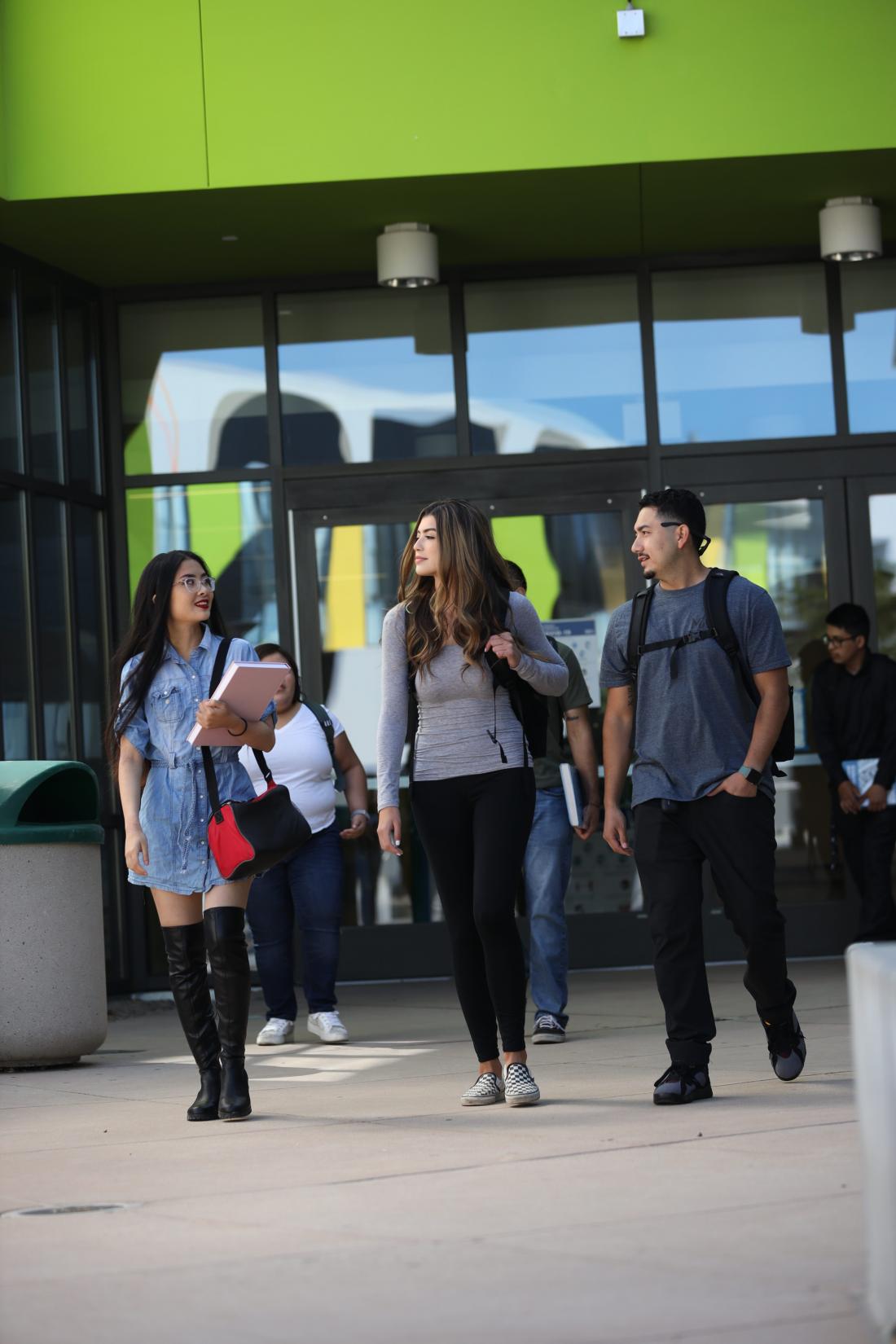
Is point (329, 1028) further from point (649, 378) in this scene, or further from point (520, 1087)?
point (649, 378)

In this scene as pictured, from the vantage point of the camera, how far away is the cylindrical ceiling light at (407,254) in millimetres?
11148

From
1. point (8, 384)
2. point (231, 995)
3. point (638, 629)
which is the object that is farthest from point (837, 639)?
point (231, 995)

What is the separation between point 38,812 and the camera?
29.2ft

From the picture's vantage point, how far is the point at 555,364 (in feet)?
40.0

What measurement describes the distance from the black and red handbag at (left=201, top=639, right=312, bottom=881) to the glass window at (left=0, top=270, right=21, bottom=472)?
5.29 meters

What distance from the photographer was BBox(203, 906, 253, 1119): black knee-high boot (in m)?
6.27

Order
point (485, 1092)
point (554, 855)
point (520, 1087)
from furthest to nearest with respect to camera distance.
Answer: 1. point (554, 855)
2. point (485, 1092)
3. point (520, 1087)

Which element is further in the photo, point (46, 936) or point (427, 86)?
point (427, 86)

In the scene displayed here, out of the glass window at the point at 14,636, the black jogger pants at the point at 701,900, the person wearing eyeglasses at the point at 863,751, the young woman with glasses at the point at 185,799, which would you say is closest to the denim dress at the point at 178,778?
the young woman with glasses at the point at 185,799

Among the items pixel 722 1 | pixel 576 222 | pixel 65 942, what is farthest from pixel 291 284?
pixel 65 942

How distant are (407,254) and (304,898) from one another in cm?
411

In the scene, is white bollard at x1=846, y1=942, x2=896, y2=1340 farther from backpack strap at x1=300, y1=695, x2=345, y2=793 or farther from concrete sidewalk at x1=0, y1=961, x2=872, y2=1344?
backpack strap at x1=300, y1=695, x2=345, y2=793

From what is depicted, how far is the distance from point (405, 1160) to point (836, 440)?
Answer: 771cm

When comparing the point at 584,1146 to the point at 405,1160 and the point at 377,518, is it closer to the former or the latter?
the point at 405,1160
